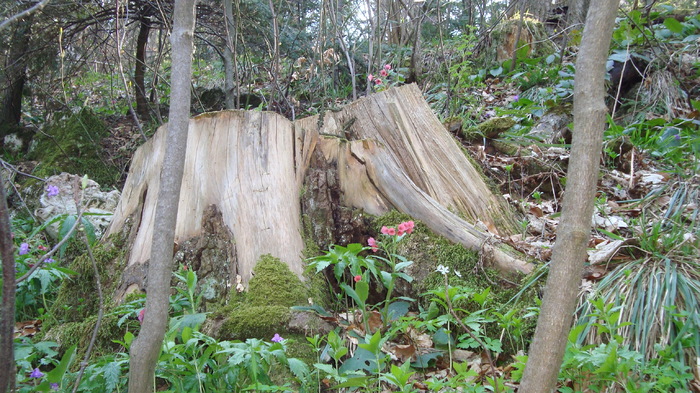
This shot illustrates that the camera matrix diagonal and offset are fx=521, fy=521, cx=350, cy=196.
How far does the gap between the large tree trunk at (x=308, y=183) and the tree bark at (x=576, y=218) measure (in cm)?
143

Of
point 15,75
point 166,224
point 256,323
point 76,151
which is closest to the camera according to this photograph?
point 166,224

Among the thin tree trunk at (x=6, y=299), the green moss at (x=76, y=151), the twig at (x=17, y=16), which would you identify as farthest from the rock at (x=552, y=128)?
the green moss at (x=76, y=151)

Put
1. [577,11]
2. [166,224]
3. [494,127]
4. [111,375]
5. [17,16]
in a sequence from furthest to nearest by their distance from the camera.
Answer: [577,11], [494,127], [111,375], [166,224], [17,16]

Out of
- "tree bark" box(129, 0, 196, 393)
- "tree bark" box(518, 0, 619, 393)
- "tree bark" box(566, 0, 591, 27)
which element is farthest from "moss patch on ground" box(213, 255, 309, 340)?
"tree bark" box(566, 0, 591, 27)

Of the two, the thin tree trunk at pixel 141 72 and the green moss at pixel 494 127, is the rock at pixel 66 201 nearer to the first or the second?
the thin tree trunk at pixel 141 72

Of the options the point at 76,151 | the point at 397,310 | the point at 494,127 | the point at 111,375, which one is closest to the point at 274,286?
the point at 397,310

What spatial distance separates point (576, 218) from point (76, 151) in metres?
6.62

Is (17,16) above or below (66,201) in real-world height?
above

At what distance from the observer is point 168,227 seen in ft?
5.49

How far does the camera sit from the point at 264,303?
2648 mm

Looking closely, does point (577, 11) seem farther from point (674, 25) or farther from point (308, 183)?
point (308, 183)

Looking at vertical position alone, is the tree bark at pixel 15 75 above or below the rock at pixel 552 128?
above

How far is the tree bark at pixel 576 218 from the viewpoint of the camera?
1436 mm

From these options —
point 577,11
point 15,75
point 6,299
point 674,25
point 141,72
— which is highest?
point 577,11
